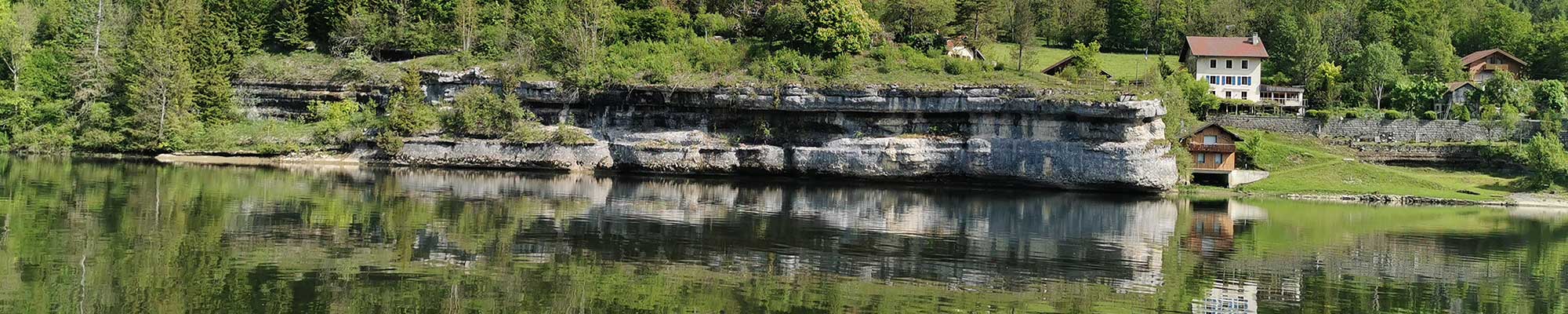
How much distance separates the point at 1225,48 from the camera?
8400 centimetres

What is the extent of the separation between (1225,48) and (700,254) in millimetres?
60928

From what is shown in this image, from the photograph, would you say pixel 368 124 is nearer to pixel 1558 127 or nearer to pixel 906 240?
pixel 906 240

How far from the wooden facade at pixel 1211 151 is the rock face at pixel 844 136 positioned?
5.54 metres

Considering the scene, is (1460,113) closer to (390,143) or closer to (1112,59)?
(1112,59)

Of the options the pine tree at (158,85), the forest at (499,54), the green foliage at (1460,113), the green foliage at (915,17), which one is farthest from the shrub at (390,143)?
the green foliage at (1460,113)

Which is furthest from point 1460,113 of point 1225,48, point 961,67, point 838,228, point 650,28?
point 838,228

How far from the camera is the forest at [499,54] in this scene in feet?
226

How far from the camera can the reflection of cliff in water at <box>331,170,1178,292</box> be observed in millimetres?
31000

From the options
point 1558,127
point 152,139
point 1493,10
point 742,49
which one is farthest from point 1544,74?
point 152,139

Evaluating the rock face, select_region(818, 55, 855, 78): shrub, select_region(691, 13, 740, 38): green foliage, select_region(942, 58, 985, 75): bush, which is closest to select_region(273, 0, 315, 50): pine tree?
the rock face

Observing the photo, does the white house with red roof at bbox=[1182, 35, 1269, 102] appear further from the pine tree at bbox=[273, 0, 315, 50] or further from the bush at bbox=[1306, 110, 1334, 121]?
the pine tree at bbox=[273, 0, 315, 50]

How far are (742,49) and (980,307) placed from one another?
Result: 47.9 meters

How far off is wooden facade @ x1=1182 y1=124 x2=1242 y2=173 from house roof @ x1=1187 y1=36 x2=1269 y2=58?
17.8 m

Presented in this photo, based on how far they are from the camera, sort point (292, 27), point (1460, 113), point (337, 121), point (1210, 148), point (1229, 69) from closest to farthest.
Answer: point (1210, 148)
point (337, 121)
point (1460, 113)
point (292, 27)
point (1229, 69)
